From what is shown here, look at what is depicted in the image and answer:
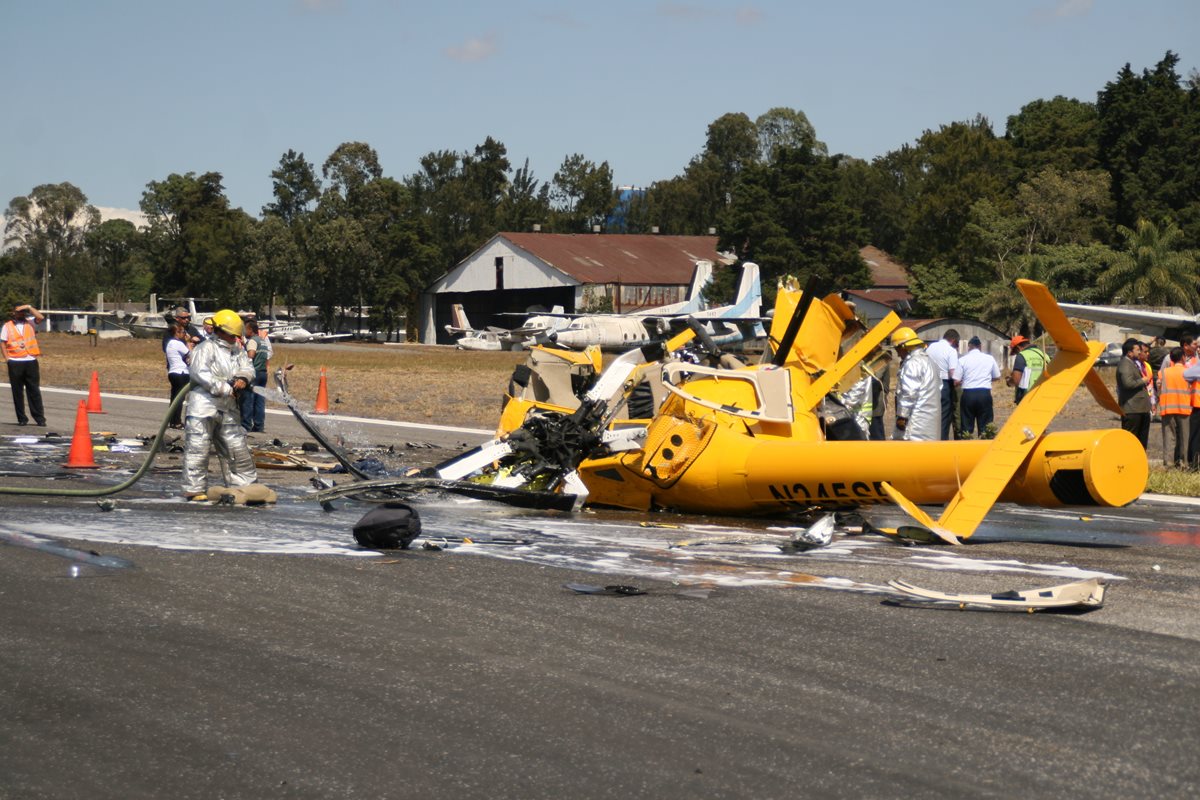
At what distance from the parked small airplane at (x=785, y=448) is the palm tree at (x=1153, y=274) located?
167 feet

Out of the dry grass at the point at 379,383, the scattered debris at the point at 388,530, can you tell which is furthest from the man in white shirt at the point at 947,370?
the scattered debris at the point at 388,530

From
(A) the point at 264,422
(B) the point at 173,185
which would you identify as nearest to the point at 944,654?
(A) the point at 264,422

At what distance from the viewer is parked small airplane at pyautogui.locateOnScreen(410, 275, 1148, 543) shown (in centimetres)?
879

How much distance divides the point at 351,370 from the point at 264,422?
25804 mm

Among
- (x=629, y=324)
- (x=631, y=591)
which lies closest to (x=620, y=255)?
(x=629, y=324)

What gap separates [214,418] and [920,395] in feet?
24.7

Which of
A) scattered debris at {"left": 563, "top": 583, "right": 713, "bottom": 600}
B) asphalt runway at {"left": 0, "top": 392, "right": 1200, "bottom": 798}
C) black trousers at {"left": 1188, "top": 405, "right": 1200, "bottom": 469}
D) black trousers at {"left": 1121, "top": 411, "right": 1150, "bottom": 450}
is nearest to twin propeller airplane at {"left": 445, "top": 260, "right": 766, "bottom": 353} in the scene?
black trousers at {"left": 1121, "top": 411, "right": 1150, "bottom": 450}

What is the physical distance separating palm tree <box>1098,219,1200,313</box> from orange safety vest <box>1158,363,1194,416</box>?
44.1m

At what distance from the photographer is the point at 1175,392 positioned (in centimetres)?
1645

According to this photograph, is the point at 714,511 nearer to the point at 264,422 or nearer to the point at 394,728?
the point at 394,728

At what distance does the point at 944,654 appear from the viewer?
6039mm

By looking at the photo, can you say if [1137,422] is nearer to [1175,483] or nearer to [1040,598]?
[1175,483]

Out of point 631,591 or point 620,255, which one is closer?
point 631,591

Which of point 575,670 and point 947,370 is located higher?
point 947,370
